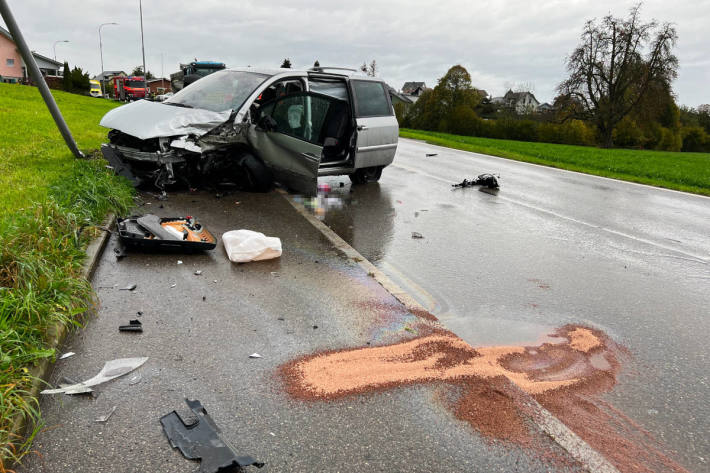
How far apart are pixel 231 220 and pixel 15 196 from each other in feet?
8.13

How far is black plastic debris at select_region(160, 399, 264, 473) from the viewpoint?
92.4 inches

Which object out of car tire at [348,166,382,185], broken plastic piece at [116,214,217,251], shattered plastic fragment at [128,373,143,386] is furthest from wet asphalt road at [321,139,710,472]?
shattered plastic fragment at [128,373,143,386]

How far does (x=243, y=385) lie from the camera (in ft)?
9.91

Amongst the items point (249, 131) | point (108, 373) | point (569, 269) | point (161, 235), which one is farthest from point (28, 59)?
point (569, 269)

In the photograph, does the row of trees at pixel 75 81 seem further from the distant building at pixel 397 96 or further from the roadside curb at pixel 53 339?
the roadside curb at pixel 53 339

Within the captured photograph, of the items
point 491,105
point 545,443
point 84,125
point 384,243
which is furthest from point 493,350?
point 491,105

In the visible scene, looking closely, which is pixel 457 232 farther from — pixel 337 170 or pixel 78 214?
pixel 78 214

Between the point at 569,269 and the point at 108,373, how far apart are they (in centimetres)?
468

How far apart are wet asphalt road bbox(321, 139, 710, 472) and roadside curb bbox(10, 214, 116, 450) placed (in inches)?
107

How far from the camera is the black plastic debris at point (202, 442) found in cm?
235

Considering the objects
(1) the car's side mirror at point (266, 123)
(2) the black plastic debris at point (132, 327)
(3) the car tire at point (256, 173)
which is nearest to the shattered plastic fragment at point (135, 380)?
(2) the black plastic debris at point (132, 327)

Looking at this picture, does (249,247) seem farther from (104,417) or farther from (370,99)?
(370,99)

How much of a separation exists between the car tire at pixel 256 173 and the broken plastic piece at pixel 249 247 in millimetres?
2920

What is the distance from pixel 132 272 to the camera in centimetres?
471
